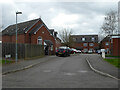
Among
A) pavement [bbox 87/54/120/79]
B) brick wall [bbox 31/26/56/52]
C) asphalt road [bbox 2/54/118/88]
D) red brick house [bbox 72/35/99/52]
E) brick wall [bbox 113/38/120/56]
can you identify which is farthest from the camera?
red brick house [bbox 72/35/99/52]

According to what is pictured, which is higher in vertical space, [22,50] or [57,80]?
[22,50]

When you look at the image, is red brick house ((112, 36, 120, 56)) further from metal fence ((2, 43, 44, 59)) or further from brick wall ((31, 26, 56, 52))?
metal fence ((2, 43, 44, 59))

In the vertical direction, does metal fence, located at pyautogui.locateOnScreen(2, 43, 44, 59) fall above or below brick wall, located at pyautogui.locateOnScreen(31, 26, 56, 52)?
below

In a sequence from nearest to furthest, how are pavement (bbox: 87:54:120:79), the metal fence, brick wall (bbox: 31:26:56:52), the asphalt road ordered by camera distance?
the asphalt road → pavement (bbox: 87:54:120:79) → the metal fence → brick wall (bbox: 31:26:56:52)

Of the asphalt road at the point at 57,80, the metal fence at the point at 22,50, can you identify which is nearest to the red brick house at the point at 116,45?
the metal fence at the point at 22,50

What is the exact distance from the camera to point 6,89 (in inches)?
247

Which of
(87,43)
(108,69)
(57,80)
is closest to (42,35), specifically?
(108,69)

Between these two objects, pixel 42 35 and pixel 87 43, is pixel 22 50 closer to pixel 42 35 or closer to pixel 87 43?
pixel 42 35

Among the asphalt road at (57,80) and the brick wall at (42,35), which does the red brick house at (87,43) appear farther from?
the asphalt road at (57,80)

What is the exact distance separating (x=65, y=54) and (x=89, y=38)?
43198 mm

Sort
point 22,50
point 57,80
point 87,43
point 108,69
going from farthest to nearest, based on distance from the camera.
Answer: point 87,43, point 22,50, point 108,69, point 57,80

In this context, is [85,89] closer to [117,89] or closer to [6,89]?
[117,89]

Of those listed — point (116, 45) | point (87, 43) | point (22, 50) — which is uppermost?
point (87, 43)

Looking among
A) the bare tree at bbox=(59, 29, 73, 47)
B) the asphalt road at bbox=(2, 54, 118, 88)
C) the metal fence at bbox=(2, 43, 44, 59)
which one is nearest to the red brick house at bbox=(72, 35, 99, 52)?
the bare tree at bbox=(59, 29, 73, 47)
